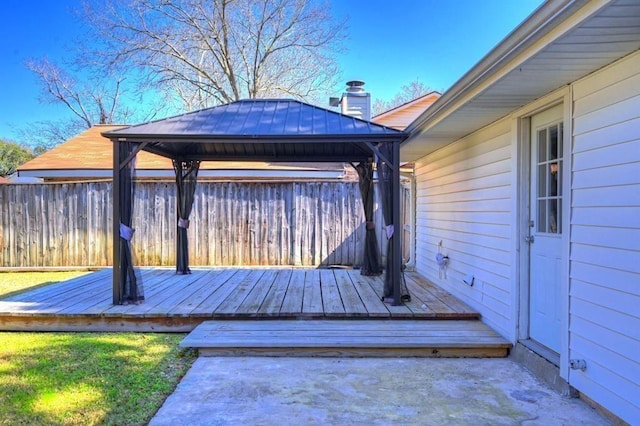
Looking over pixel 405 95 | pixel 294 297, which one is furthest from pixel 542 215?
pixel 405 95

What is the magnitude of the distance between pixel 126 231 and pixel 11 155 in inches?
898

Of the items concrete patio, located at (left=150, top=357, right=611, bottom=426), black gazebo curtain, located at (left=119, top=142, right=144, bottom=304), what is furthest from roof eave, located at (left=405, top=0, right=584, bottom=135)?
black gazebo curtain, located at (left=119, top=142, right=144, bottom=304)

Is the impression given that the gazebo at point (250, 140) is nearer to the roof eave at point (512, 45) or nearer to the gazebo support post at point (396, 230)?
the gazebo support post at point (396, 230)

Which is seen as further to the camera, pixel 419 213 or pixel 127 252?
pixel 419 213

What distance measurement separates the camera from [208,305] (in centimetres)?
453

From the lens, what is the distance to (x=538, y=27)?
2168 mm

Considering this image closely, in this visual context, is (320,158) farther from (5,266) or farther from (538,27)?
(5,266)

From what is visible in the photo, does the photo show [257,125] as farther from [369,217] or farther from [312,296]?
[369,217]

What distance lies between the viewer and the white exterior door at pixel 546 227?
317 cm

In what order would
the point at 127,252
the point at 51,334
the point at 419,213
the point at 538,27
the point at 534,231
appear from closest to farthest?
the point at 538,27, the point at 534,231, the point at 51,334, the point at 127,252, the point at 419,213

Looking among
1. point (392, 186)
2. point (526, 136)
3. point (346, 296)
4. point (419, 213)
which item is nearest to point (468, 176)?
point (392, 186)

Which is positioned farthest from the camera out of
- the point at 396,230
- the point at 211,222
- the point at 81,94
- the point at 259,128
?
the point at 81,94

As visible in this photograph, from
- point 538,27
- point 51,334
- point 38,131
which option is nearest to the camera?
point 538,27

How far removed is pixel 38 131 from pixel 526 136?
2147cm
